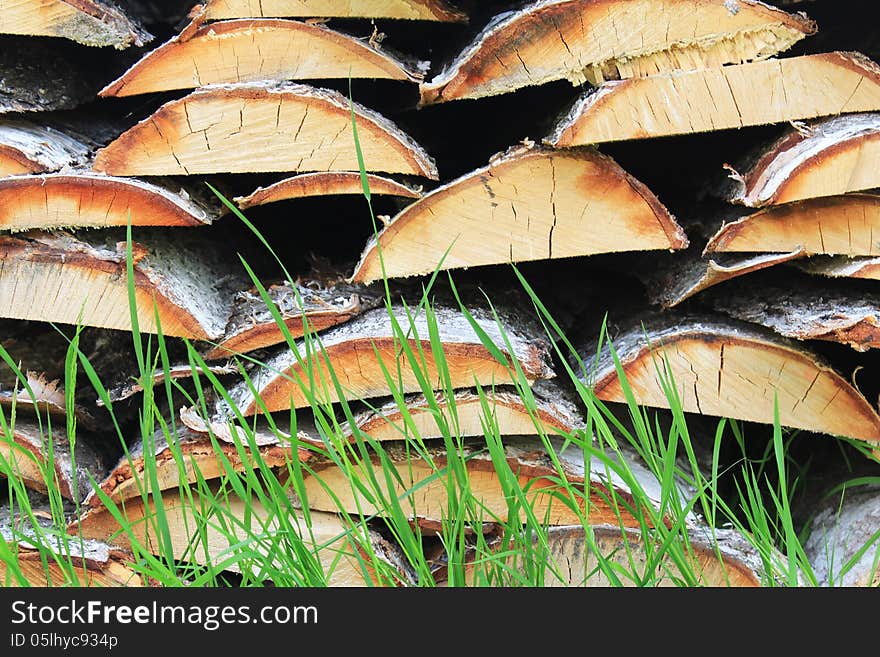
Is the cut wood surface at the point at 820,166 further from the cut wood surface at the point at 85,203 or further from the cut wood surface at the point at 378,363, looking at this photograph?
the cut wood surface at the point at 85,203

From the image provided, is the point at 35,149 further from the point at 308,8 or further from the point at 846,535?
the point at 846,535

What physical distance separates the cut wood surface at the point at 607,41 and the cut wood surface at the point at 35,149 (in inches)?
21.6

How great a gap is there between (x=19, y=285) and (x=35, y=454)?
0.25 metres

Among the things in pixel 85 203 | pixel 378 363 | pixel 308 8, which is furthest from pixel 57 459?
pixel 308 8

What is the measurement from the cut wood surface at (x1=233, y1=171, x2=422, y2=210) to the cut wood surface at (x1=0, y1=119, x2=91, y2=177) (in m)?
0.29

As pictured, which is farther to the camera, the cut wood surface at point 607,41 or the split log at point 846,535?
the split log at point 846,535

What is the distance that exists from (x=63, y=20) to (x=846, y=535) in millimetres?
1421

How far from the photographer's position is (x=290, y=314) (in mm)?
1231

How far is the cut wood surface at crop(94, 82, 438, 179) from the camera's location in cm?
119

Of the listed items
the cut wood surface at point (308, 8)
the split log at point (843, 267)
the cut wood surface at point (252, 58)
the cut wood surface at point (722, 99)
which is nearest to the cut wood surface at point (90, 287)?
the cut wood surface at point (252, 58)

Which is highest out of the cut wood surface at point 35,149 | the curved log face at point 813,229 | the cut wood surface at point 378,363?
the cut wood surface at point 35,149

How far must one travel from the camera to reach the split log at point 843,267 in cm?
120
